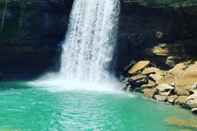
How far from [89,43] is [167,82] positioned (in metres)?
11.7

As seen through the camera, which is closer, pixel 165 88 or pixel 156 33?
pixel 165 88

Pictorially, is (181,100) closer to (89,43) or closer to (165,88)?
(165,88)

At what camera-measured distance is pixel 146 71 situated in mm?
53312

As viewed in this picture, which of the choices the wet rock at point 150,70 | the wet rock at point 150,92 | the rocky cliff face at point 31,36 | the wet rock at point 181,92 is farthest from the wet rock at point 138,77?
the rocky cliff face at point 31,36

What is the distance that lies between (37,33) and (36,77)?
14.8 feet

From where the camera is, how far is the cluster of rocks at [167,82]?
153ft

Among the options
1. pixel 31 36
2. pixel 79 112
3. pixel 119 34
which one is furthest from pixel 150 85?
pixel 31 36

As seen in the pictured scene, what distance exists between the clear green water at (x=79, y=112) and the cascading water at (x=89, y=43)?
733cm

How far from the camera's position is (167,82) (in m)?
50.2

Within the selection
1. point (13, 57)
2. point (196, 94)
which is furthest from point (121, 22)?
point (196, 94)

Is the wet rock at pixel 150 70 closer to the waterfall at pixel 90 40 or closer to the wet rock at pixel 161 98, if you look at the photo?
the wet rock at pixel 161 98

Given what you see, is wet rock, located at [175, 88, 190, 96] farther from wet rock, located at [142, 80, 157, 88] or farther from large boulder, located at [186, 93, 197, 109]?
wet rock, located at [142, 80, 157, 88]

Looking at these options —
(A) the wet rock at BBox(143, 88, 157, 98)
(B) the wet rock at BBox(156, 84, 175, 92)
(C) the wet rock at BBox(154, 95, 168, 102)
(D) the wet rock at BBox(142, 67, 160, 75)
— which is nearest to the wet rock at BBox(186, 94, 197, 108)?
(C) the wet rock at BBox(154, 95, 168, 102)

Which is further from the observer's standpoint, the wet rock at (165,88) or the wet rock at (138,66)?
the wet rock at (138,66)
